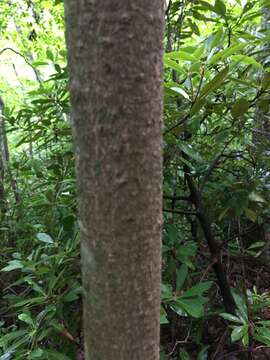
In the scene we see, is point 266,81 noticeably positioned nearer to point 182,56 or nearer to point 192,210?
point 182,56

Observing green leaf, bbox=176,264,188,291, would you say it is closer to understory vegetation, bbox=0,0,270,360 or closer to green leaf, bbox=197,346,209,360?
understory vegetation, bbox=0,0,270,360

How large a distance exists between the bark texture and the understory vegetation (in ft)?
1.06

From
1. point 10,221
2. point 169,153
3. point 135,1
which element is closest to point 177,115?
point 169,153

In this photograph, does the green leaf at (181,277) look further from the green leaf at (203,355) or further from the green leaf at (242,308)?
the green leaf at (203,355)

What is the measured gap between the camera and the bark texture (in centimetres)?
42

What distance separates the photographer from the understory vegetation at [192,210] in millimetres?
865

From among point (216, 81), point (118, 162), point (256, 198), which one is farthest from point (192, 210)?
point (118, 162)

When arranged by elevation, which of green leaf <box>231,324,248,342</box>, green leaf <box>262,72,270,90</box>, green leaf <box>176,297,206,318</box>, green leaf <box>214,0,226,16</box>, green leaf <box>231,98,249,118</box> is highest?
green leaf <box>214,0,226,16</box>

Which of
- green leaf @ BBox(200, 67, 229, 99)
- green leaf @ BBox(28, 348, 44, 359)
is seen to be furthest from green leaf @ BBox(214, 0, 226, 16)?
green leaf @ BBox(28, 348, 44, 359)

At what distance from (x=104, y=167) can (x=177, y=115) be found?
510mm

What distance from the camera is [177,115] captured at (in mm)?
916

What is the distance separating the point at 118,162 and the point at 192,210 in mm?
902

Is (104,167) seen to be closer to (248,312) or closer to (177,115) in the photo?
(177,115)

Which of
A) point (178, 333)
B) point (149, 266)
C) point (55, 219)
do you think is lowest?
point (178, 333)
